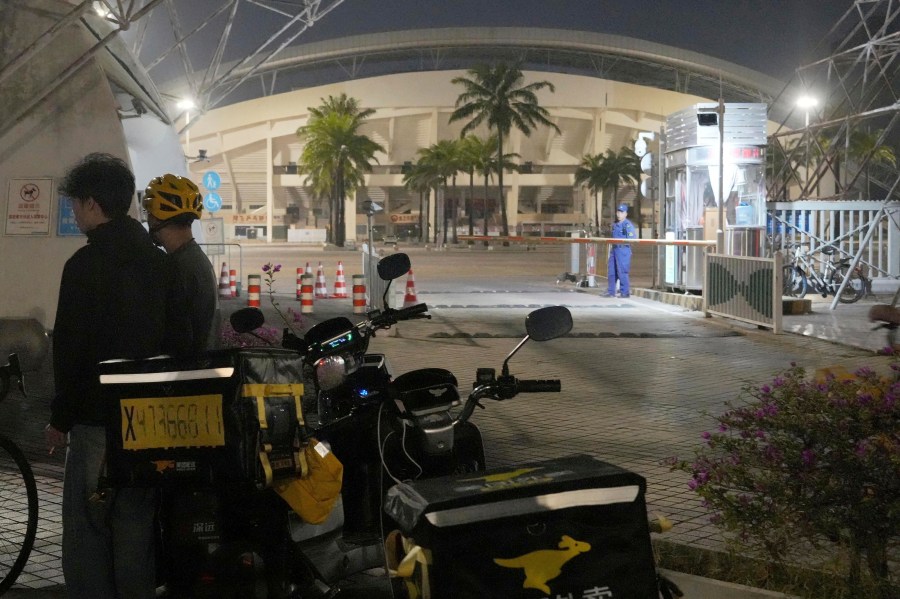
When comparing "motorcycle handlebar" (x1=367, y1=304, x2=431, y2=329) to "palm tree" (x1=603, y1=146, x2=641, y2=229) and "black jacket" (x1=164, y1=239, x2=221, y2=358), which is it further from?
"palm tree" (x1=603, y1=146, x2=641, y2=229)

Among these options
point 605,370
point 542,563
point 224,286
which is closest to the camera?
point 542,563

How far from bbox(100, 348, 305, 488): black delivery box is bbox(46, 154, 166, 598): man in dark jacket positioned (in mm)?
214

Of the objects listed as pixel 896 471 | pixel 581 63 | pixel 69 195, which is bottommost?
A: pixel 896 471

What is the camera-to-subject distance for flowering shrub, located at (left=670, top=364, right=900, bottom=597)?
4.22 metres

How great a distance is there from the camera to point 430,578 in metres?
2.87

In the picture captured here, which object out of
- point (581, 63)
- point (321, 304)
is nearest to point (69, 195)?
point (321, 304)

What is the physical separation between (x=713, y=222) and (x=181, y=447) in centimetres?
1940

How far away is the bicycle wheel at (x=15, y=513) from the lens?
4.79m

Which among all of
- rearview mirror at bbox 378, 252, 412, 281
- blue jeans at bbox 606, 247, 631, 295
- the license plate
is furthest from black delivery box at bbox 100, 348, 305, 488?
blue jeans at bbox 606, 247, 631, 295

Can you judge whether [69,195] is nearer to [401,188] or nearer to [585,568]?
[585,568]

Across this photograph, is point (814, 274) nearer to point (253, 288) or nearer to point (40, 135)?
point (253, 288)

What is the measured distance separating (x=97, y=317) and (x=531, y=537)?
162cm

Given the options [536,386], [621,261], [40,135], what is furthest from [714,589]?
[621,261]

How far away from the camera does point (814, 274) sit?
896 inches
